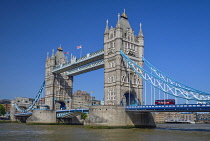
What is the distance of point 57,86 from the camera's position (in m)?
90.8

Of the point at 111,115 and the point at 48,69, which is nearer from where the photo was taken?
the point at 111,115

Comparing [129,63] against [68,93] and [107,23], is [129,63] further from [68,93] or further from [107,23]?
[68,93]

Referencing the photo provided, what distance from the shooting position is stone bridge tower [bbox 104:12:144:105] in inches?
2480

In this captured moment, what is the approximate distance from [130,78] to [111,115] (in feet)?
44.9

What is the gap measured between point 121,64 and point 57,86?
113 ft

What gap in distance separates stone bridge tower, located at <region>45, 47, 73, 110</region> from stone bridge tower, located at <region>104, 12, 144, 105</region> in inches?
1161

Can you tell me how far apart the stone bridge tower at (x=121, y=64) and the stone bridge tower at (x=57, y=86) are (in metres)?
29.5

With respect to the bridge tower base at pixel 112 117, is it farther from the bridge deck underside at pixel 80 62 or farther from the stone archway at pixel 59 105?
the stone archway at pixel 59 105

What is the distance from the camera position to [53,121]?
258 feet

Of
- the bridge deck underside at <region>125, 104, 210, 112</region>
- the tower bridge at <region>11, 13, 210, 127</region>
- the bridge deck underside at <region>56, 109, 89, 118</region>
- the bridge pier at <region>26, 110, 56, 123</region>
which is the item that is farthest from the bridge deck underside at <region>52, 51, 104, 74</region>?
the bridge deck underside at <region>125, 104, 210, 112</region>

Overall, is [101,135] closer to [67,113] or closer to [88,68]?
[67,113]

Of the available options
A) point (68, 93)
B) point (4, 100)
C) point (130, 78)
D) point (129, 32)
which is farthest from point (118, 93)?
point (4, 100)

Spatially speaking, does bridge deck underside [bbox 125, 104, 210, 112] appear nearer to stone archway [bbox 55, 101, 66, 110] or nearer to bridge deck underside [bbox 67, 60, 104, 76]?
bridge deck underside [bbox 67, 60, 104, 76]

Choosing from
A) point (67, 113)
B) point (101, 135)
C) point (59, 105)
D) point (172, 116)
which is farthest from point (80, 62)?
point (172, 116)
